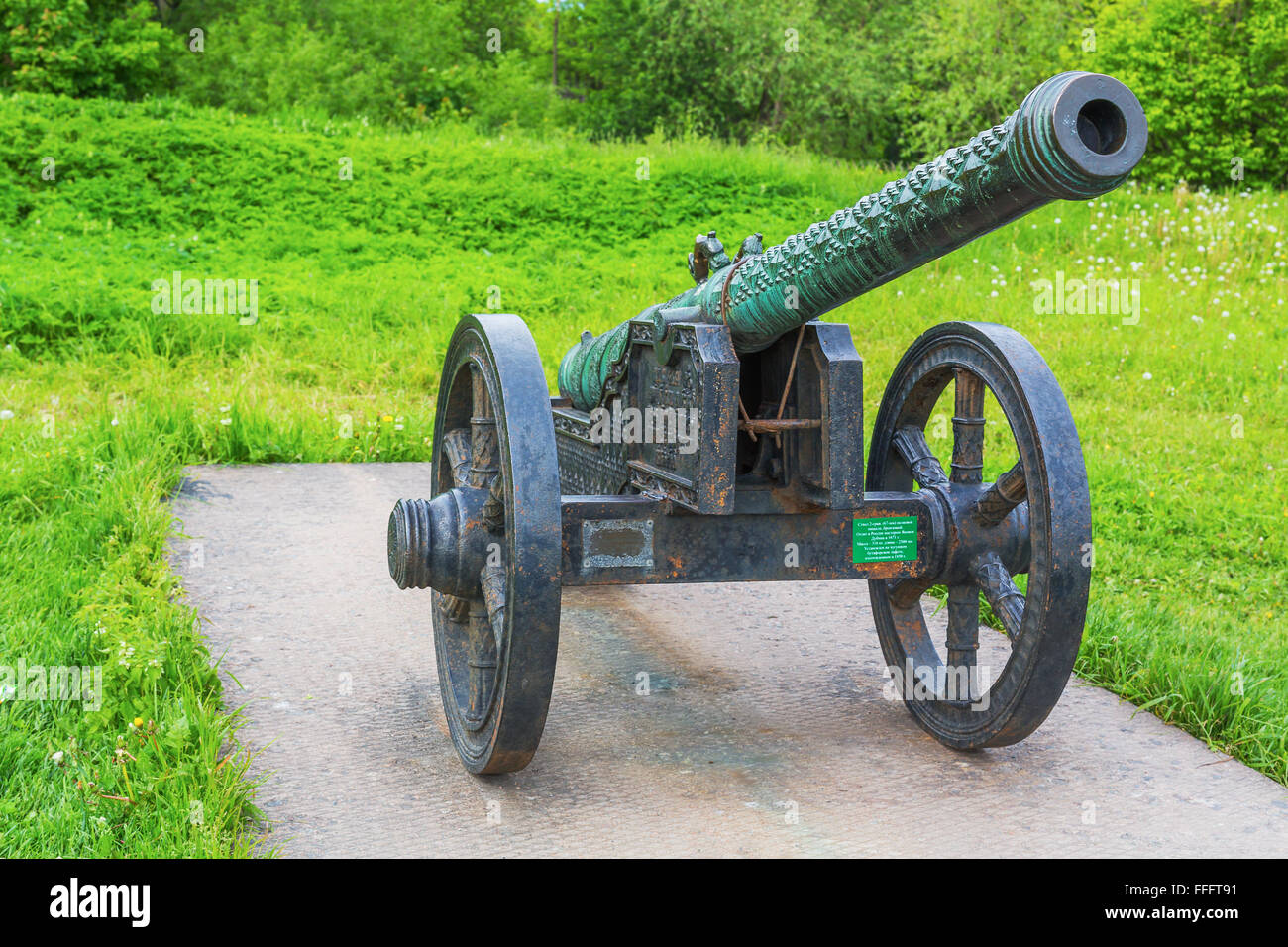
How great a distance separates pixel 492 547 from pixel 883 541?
1.00m

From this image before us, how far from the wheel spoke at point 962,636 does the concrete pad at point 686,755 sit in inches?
7.3

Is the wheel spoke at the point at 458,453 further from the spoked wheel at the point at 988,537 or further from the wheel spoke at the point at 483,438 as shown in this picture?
the spoked wheel at the point at 988,537

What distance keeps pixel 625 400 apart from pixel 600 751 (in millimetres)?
999

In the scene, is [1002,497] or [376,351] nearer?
[1002,497]

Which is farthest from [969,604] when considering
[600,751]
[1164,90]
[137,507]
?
[1164,90]

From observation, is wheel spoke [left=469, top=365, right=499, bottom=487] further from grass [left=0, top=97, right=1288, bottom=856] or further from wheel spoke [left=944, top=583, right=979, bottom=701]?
wheel spoke [left=944, top=583, right=979, bottom=701]

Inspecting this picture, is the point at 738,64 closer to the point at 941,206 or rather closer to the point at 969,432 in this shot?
the point at 969,432

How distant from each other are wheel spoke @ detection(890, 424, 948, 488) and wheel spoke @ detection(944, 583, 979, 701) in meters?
0.31

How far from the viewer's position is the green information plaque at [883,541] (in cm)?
331

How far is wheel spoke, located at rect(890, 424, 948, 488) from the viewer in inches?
139

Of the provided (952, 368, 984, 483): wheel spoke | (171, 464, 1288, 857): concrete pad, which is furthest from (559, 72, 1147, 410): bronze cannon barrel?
(171, 464, 1288, 857): concrete pad

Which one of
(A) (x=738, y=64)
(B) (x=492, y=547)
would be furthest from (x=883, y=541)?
(A) (x=738, y=64)

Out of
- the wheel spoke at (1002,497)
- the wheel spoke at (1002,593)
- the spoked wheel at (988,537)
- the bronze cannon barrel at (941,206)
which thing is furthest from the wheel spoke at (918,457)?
the bronze cannon barrel at (941,206)

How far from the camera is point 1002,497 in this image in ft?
10.7
